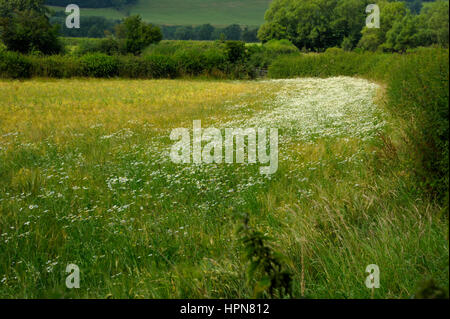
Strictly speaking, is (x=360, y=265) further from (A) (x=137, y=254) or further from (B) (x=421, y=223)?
(A) (x=137, y=254)

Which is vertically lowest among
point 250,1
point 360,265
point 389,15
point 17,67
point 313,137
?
point 360,265

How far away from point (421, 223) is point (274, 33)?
270 feet

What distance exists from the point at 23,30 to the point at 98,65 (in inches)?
534

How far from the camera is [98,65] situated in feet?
128

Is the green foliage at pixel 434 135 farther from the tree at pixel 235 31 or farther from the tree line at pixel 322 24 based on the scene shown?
the tree at pixel 235 31

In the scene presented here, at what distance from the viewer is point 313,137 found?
923 cm

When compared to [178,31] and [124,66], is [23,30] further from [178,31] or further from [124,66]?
[178,31]

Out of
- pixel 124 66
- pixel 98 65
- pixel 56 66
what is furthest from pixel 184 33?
pixel 56 66

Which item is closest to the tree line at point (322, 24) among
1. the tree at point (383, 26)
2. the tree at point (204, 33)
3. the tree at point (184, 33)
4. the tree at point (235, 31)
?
the tree at point (383, 26)

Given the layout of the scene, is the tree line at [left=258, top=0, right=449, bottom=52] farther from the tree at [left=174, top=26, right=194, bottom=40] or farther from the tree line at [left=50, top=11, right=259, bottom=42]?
the tree at [left=174, top=26, right=194, bottom=40]

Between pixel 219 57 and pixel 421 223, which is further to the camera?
pixel 219 57

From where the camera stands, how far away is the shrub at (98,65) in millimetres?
38656

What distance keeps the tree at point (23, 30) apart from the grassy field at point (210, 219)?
41.2m
